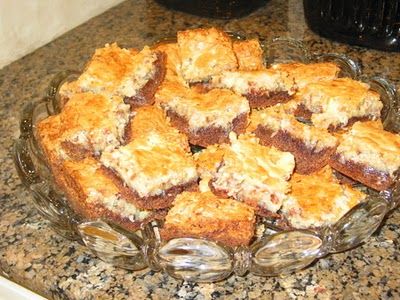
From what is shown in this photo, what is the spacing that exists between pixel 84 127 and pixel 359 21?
79 cm

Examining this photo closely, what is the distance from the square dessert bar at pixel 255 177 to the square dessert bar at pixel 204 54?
0.23m

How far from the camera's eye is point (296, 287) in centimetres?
90

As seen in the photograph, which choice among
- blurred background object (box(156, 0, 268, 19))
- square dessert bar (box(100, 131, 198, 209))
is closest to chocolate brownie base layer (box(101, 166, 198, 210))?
square dessert bar (box(100, 131, 198, 209))

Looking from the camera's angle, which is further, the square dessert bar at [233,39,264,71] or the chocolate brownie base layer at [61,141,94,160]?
the square dessert bar at [233,39,264,71]

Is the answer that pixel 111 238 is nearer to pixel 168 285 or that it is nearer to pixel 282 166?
pixel 168 285

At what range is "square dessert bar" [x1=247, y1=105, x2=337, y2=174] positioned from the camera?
97 centimetres

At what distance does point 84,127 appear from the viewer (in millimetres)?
960

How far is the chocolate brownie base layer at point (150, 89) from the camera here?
1.09m

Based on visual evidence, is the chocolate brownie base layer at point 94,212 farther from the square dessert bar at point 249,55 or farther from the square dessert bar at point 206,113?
the square dessert bar at point 249,55

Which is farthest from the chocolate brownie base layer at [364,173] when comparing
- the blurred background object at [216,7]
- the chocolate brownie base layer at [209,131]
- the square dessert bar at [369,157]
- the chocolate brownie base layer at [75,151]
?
the blurred background object at [216,7]

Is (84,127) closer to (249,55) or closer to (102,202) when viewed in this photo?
(102,202)

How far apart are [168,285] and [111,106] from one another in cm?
31

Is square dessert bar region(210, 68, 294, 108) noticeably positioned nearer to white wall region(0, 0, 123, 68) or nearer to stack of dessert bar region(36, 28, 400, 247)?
stack of dessert bar region(36, 28, 400, 247)

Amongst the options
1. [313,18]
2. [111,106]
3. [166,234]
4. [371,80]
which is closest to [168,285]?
[166,234]
